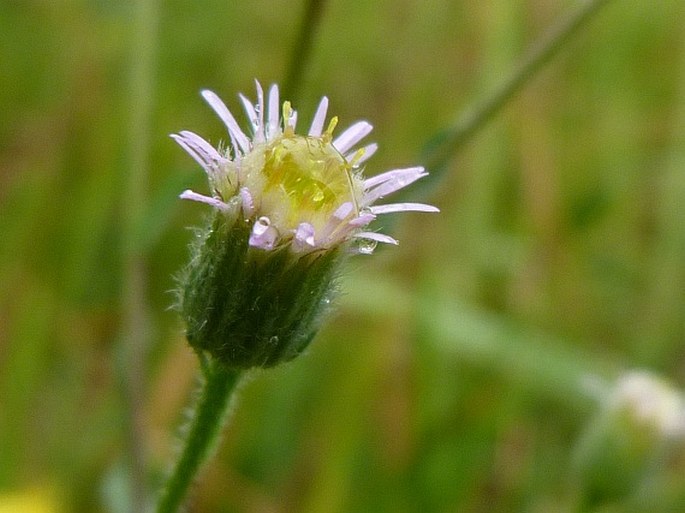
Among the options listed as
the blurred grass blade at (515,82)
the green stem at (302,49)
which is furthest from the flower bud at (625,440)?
the green stem at (302,49)

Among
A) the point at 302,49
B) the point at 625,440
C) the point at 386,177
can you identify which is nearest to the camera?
the point at 386,177

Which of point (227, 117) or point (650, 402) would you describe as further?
point (650, 402)

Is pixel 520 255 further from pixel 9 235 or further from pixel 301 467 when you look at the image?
pixel 9 235

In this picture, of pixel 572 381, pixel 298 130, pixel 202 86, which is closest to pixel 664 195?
pixel 572 381

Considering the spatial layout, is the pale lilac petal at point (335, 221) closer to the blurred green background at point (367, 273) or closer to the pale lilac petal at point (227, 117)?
the pale lilac petal at point (227, 117)

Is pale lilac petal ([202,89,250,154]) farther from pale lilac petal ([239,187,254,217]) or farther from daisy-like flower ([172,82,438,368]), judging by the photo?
pale lilac petal ([239,187,254,217])

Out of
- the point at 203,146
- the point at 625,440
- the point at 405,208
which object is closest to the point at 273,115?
the point at 203,146

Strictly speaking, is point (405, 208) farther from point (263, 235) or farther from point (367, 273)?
point (367, 273)

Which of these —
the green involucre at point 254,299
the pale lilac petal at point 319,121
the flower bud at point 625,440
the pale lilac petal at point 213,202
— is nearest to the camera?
the pale lilac petal at point 213,202
